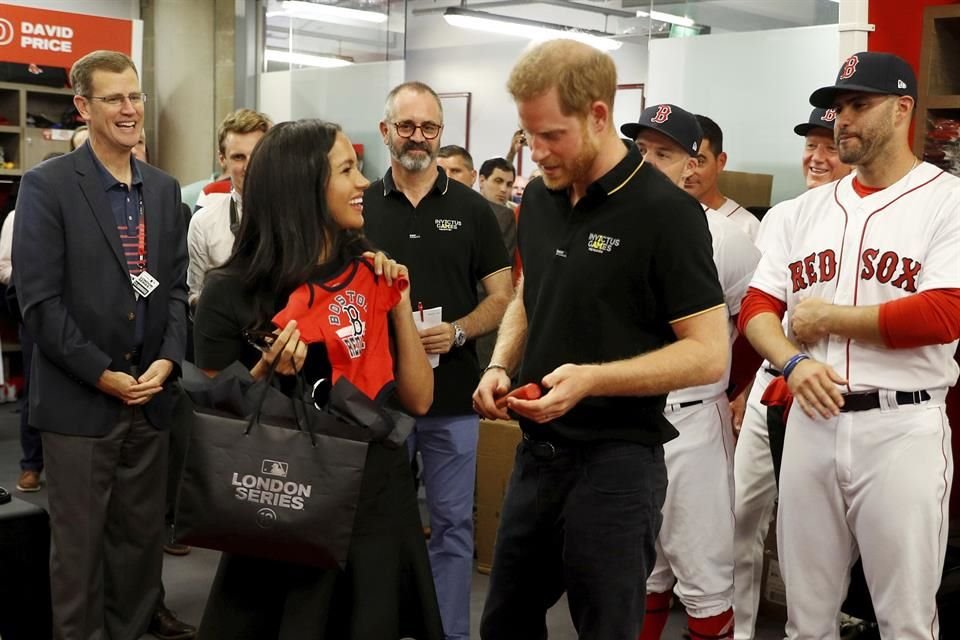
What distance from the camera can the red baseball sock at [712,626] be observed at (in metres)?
3.26

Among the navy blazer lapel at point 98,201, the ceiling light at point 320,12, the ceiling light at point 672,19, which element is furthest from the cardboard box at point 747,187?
the ceiling light at point 320,12

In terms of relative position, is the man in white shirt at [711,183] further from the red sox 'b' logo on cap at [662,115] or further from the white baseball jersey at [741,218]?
the red sox 'b' logo on cap at [662,115]

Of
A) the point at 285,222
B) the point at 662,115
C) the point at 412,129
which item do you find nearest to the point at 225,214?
the point at 412,129

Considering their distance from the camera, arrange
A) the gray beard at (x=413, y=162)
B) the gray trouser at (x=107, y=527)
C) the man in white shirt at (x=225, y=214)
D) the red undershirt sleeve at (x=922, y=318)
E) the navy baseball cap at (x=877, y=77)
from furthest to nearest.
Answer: the man in white shirt at (x=225, y=214) → the gray beard at (x=413, y=162) → the gray trouser at (x=107, y=527) → the navy baseball cap at (x=877, y=77) → the red undershirt sleeve at (x=922, y=318)

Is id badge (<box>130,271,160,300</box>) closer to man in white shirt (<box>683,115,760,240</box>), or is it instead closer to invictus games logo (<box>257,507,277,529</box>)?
invictus games logo (<box>257,507,277,529</box>)

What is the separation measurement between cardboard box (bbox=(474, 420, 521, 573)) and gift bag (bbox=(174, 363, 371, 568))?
2.47 metres

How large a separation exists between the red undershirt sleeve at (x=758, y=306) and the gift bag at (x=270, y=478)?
1.38 metres

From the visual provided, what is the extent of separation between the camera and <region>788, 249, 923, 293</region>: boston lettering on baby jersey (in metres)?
2.67

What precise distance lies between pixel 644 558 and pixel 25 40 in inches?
315

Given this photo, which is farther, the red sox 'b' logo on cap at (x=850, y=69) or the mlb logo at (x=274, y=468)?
the red sox 'b' logo on cap at (x=850, y=69)

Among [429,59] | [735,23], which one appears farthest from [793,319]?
[429,59]

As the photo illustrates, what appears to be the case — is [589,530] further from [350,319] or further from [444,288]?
[444,288]

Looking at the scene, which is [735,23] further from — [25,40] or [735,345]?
[25,40]

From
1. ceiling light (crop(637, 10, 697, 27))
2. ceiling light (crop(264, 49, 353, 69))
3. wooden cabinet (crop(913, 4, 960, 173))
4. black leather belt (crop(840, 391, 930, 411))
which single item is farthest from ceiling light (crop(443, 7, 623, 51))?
black leather belt (crop(840, 391, 930, 411))
